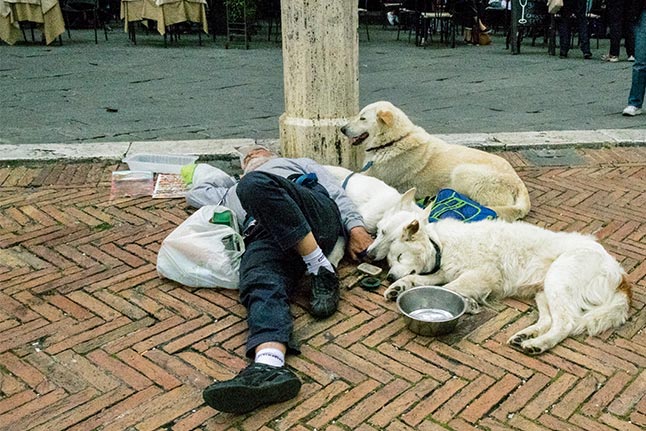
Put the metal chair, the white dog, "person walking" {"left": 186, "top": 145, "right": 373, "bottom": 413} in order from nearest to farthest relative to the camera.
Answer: "person walking" {"left": 186, "top": 145, "right": 373, "bottom": 413} < the white dog < the metal chair

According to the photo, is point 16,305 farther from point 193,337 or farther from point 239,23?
point 239,23

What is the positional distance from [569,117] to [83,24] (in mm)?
11235

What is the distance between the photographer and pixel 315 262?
11.2 feet

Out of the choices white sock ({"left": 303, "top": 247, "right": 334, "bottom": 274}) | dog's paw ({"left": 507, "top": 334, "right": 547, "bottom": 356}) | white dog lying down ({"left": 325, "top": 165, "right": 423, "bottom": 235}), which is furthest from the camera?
white dog lying down ({"left": 325, "top": 165, "right": 423, "bottom": 235})

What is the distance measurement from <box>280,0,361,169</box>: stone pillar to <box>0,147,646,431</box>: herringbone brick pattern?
149cm

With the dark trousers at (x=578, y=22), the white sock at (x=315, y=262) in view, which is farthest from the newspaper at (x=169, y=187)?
the dark trousers at (x=578, y=22)

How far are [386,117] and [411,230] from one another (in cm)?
151

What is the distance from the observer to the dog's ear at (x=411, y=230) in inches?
138

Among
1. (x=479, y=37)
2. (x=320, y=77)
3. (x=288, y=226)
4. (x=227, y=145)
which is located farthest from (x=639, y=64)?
(x=479, y=37)

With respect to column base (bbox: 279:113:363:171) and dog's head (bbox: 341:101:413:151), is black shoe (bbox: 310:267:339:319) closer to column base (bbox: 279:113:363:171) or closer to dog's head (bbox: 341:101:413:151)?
dog's head (bbox: 341:101:413:151)

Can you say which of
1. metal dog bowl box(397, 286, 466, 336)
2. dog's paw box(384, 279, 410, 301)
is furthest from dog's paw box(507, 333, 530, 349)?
dog's paw box(384, 279, 410, 301)

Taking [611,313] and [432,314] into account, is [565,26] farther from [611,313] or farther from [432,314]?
[432,314]

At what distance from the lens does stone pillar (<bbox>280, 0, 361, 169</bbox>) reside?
15.9 feet

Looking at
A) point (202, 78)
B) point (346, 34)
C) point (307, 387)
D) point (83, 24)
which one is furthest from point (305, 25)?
point (83, 24)
